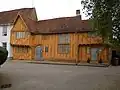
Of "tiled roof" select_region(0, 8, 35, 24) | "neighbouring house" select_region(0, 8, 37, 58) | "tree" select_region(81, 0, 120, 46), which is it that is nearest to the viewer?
"tree" select_region(81, 0, 120, 46)

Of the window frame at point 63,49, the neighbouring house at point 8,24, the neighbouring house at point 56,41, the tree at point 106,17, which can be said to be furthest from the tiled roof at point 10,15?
the tree at point 106,17

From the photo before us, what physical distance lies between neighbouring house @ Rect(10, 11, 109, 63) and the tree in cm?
2110

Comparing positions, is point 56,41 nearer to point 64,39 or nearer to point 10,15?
point 64,39

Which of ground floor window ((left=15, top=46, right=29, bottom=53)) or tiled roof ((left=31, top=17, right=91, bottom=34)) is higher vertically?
tiled roof ((left=31, top=17, right=91, bottom=34))

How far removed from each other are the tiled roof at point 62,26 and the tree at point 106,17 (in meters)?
22.6

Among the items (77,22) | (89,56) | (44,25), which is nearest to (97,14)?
(89,56)

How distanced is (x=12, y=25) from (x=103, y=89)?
3386 centimetres

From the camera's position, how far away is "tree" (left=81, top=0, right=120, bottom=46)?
555 inches

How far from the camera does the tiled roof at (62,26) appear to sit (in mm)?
39778

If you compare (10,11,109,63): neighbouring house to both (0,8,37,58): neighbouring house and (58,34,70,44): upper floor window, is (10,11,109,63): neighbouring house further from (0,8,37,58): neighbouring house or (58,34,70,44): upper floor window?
(0,8,37,58): neighbouring house

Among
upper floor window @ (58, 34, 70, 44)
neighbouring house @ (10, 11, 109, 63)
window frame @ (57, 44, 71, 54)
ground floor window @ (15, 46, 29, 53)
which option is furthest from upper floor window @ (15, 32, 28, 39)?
window frame @ (57, 44, 71, 54)

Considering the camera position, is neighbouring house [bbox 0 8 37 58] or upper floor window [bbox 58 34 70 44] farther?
neighbouring house [bbox 0 8 37 58]

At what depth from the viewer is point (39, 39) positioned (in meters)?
43.3

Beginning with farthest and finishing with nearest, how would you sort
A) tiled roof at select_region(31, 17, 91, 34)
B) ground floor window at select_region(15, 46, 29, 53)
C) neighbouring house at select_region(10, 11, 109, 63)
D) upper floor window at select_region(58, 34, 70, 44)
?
ground floor window at select_region(15, 46, 29, 53), upper floor window at select_region(58, 34, 70, 44), tiled roof at select_region(31, 17, 91, 34), neighbouring house at select_region(10, 11, 109, 63)
